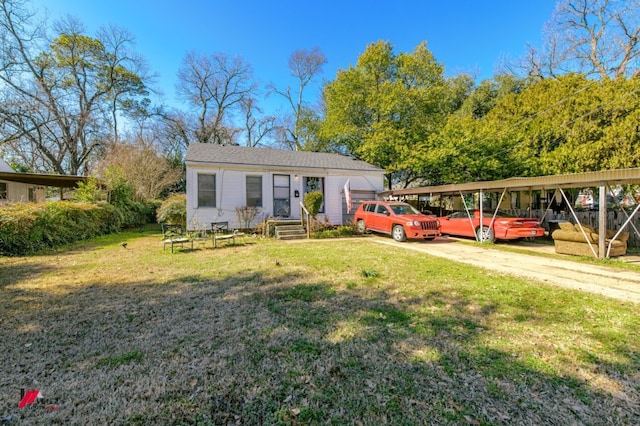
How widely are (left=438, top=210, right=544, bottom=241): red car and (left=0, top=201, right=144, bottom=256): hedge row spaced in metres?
16.0

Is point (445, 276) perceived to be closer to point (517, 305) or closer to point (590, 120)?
point (517, 305)

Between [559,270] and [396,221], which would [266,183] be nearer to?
[396,221]

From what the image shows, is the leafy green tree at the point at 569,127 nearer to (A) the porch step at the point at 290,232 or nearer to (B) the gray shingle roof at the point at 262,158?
(B) the gray shingle roof at the point at 262,158

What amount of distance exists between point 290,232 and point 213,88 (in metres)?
26.8

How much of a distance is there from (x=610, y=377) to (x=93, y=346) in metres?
5.33

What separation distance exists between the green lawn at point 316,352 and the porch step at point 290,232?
20.7 feet

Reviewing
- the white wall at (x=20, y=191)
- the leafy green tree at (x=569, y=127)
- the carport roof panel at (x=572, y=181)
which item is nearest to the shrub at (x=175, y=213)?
the white wall at (x=20, y=191)

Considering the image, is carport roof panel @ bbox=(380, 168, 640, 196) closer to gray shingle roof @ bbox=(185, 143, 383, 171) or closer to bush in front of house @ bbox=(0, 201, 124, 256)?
gray shingle roof @ bbox=(185, 143, 383, 171)

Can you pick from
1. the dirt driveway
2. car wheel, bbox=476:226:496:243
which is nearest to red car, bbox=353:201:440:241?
the dirt driveway

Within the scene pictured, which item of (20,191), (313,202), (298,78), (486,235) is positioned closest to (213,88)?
(298,78)

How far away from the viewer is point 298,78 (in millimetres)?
31203

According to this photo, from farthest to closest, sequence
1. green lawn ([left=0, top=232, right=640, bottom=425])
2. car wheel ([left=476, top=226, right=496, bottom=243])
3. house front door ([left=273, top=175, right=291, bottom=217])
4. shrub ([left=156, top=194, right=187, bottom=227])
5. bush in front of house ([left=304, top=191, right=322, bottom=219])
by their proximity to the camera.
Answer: house front door ([left=273, top=175, right=291, bottom=217])
shrub ([left=156, top=194, right=187, bottom=227])
bush in front of house ([left=304, top=191, right=322, bottom=219])
car wheel ([left=476, top=226, right=496, bottom=243])
green lawn ([left=0, top=232, right=640, bottom=425])

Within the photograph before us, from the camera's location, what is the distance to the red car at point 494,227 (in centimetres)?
1075

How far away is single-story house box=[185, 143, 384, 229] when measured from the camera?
501 inches
